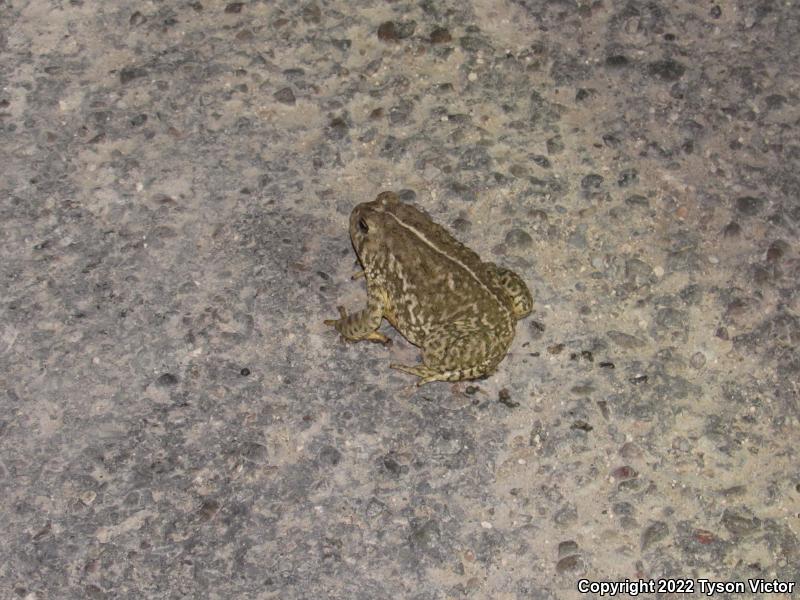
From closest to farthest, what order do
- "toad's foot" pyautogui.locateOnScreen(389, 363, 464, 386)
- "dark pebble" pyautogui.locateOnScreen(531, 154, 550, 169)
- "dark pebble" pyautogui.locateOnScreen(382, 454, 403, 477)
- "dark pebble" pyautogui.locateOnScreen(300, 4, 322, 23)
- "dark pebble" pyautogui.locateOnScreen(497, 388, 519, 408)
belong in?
1. "dark pebble" pyautogui.locateOnScreen(382, 454, 403, 477)
2. "toad's foot" pyautogui.locateOnScreen(389, 363, 464, 386)
3. "dark pebble" pyautogui.locateOnScreen(497, 388, 519, 408)
4. "dark pebble" pyautogui.locateOnScreen(531, 154, 550, 169)
5. "dark pebble" pyautogui.locateOnScreen(300, 4, 322, 23)

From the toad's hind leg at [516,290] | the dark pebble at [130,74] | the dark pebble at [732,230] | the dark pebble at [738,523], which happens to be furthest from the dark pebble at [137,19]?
the dark pebble at [738,523]

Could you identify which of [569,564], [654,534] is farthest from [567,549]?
[654,534]

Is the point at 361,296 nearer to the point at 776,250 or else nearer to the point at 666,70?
the point at 776,250

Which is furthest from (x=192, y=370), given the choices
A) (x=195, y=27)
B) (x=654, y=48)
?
(x=654, y=48)

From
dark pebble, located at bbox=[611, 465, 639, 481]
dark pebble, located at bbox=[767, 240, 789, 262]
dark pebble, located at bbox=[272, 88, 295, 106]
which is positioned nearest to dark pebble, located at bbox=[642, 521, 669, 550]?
dark pebble, located at bbox=[611, 465, 639, 481]

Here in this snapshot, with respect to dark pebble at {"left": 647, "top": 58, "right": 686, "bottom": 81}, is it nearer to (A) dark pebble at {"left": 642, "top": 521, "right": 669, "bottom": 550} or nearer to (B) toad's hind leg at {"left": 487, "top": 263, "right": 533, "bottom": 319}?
(B) toad's hind leg at {"left": 487, "top": 263, "right": 533, "bottom": 319}

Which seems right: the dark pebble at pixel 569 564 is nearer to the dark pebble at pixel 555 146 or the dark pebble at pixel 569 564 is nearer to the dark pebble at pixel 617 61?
the dark pebble at pixel 555 146
